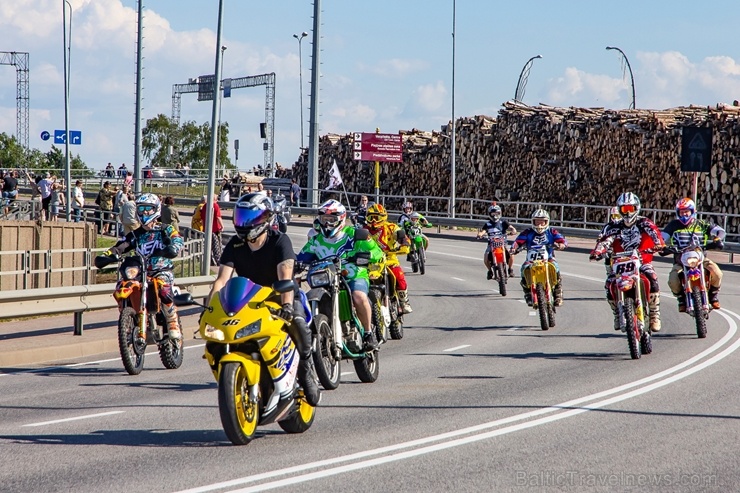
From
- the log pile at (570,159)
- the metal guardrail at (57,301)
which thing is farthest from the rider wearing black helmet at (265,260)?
the log pile at (570,159)

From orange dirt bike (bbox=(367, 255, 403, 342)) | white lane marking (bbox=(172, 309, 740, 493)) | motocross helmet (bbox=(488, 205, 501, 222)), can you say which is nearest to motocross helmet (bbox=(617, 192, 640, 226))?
white lane marking (bbox=(172, 309, 740, 493))

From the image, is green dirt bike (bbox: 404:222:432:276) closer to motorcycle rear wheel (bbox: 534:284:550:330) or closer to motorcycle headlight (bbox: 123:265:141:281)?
motorcycle rear wheel (bbox: 534:284:550:330)

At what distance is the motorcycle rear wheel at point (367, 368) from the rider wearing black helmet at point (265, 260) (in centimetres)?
254

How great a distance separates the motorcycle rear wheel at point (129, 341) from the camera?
1257 centimetres

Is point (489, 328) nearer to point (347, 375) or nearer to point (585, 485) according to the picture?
point (347, 375)

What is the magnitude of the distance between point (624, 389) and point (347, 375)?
9.81 feet

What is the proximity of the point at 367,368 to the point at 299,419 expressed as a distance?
3.06 m

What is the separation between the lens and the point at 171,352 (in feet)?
44.4

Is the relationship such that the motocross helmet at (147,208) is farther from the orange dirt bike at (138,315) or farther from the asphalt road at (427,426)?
the asphalt road at (427,426)

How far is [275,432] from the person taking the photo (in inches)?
357

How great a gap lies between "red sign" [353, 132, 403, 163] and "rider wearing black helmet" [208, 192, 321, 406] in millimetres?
43244

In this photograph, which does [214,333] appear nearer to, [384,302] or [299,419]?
[299,419]

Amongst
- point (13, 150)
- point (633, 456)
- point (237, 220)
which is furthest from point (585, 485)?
point (13, 150)

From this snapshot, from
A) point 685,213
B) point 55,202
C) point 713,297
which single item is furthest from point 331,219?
point 55,202
